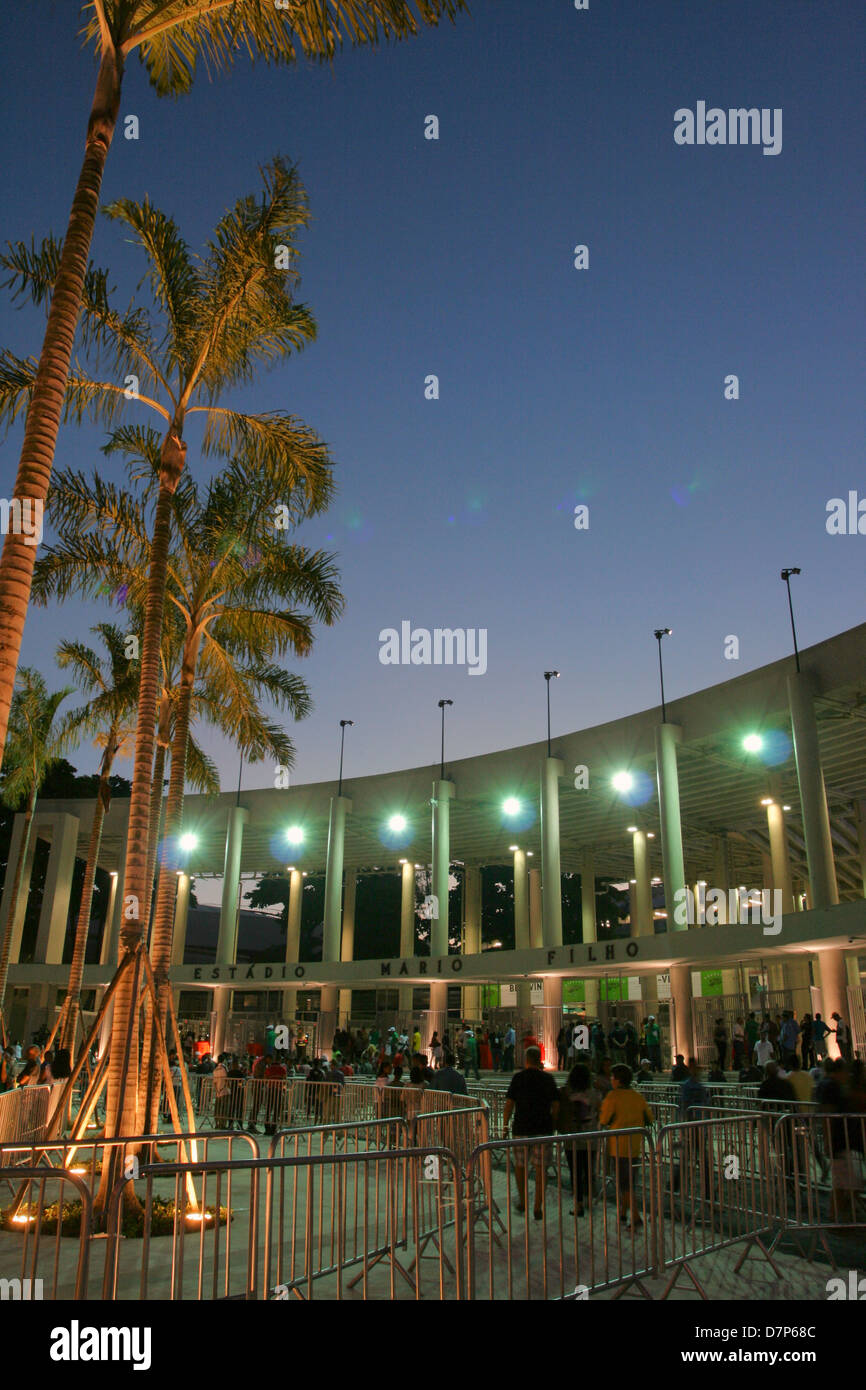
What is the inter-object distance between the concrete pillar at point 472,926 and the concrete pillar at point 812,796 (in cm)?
2224

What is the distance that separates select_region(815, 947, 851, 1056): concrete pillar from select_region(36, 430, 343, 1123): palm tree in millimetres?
15750

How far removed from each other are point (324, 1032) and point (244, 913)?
4792 centimetres

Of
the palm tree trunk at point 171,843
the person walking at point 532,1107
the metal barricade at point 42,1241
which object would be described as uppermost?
the palm tree trunk at point 171,843

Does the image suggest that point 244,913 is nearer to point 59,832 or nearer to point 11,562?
point 59,832

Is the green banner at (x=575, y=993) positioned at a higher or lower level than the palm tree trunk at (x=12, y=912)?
lower

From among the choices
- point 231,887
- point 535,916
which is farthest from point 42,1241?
point 535,916

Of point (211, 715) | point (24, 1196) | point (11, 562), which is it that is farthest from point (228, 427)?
point (24, 1196)

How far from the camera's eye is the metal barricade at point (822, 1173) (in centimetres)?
870

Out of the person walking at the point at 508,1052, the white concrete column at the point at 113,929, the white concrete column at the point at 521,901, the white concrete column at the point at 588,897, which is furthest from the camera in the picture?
the white concrete column at the point at 588,897

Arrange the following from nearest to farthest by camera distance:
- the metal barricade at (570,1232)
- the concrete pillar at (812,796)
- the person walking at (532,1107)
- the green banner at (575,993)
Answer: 1. the metal barricade at (570,1232)
2. the person walking at (532,1107)
3. the concrete pillar at (812,796)
4. the green banner at (575,993)

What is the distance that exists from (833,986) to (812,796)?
475 centimetres

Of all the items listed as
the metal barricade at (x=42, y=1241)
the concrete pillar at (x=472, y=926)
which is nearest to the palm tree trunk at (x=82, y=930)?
the metal barricade at (x=42, y=1241)

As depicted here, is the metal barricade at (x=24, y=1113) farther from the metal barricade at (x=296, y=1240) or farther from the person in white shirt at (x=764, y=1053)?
the person in white shirt at (x=764, y=1053)

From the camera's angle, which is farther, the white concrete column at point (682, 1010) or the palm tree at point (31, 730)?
the palm tree at point (31, 730)
